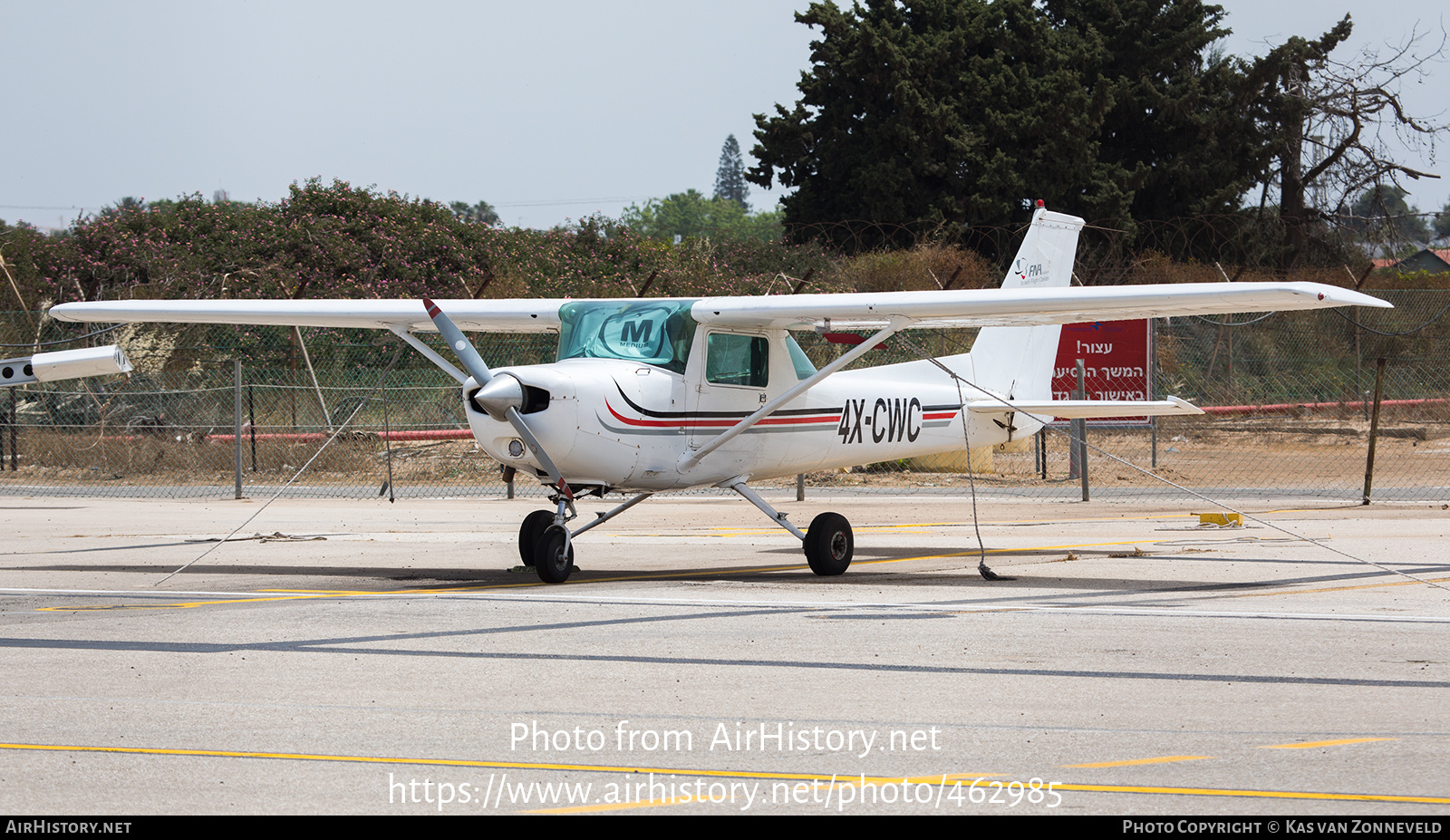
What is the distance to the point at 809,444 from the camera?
12047 millimetres

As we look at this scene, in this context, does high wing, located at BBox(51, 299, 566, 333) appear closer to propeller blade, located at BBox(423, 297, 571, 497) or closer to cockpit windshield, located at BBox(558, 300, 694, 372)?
cockpit windshield, located at BBox(558, 300, 694, 372)

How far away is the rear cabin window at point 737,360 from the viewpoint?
1125 cm

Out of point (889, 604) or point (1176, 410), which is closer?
point (889, 604)

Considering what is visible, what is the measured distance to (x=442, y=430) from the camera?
72.7ft

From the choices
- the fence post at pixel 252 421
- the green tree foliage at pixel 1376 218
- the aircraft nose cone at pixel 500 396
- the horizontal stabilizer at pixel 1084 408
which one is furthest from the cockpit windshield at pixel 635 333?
the green tree foliage at pixel 1376 218

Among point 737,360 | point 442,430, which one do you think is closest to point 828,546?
point 737,360

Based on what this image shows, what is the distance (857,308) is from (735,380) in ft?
4.37

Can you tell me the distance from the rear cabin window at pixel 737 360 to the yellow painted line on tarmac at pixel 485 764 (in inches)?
261

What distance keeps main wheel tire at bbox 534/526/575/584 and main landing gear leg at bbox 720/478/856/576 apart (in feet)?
5.36

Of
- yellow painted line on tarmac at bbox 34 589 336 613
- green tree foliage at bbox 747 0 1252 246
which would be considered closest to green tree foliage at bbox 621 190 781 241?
green tree foliage at bbox 747 0 1252 246

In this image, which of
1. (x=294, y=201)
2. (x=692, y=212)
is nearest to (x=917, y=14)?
(x=294, y=201)

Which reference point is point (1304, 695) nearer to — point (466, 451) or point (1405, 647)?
point (1405, 647)

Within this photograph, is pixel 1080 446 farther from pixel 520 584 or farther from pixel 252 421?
pixel 252 421

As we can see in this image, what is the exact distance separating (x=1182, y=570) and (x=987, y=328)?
12.3 feet
